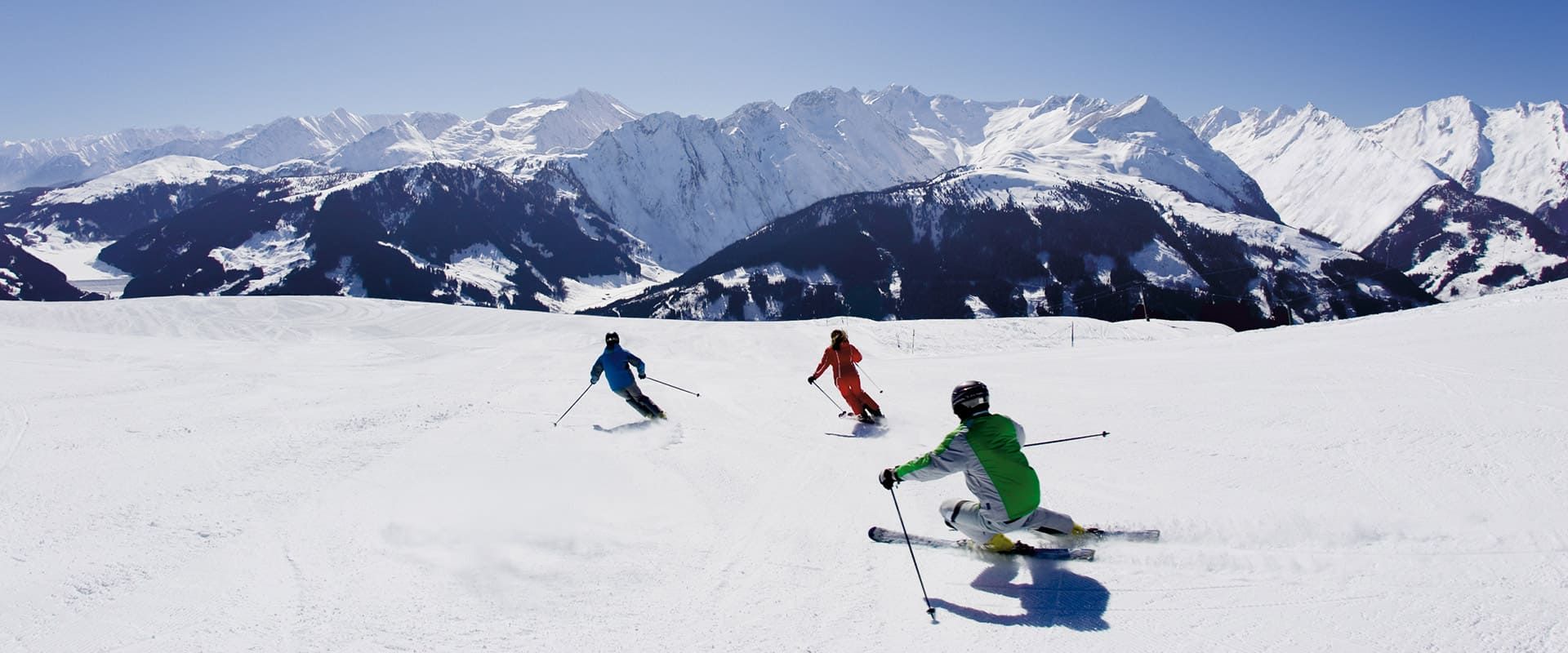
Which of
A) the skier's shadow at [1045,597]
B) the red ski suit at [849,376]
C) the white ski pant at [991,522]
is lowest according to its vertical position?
the skier's shadow at [1045,597]

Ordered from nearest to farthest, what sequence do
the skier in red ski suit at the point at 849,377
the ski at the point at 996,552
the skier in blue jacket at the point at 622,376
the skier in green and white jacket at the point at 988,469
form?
the skier in green and white jacket at the point at 988,469 < the ski at the point at 996,552 < the skier in red ski suit at the point at 849,377 < the skier in blue jacket at the point at 622,376

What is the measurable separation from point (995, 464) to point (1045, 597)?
1.08 meters

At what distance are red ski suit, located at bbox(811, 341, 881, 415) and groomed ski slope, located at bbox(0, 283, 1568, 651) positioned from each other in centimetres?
46

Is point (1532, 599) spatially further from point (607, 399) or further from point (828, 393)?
point (607, 399)

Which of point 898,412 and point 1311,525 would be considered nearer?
point 1311,525

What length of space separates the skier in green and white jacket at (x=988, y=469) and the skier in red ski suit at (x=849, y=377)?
716cm

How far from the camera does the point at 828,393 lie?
1670cm

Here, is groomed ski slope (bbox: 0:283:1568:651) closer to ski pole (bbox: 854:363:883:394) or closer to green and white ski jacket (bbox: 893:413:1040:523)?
green and white ski jacket (bbox: 893:413:1040:523)

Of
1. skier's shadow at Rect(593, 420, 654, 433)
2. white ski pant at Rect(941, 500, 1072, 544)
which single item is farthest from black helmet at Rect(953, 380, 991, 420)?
skier's shadow at Rect(593, 420, 654, 433)

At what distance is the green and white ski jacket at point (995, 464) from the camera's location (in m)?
6.09

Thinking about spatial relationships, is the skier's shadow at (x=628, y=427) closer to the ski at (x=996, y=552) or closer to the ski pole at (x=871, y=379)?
the ski pole at (x=871, y=379)

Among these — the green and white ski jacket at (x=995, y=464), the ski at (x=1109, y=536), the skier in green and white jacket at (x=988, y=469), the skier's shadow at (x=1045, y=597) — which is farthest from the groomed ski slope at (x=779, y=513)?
the green and white ski jacket at (x=995, y=464)

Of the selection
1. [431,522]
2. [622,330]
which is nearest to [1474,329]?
[431,522]

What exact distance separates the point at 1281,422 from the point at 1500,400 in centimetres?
302
